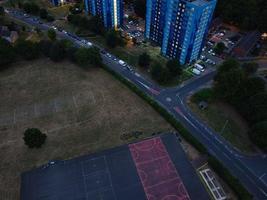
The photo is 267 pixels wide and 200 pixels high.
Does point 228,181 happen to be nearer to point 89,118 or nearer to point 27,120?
point 89,118

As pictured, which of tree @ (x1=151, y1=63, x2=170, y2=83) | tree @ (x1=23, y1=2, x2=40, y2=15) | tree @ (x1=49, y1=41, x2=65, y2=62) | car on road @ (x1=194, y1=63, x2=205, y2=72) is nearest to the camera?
tree @ (x1=151, y1=63, x2=170, y2=83)

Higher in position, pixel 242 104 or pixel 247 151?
pixel 242 104

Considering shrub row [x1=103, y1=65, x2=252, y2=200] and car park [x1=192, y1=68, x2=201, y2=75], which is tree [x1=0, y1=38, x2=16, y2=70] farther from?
car park [x1=192, y1=68, x2=201, y2=75]

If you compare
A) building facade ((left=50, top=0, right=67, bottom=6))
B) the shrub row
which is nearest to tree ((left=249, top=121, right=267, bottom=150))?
the shrub row

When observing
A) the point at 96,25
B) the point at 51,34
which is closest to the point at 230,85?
the point at 96,25

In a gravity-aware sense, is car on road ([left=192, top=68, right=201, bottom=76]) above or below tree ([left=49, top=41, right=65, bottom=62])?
below

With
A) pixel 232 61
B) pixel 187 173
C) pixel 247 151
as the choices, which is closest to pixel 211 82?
pixel 232 61
